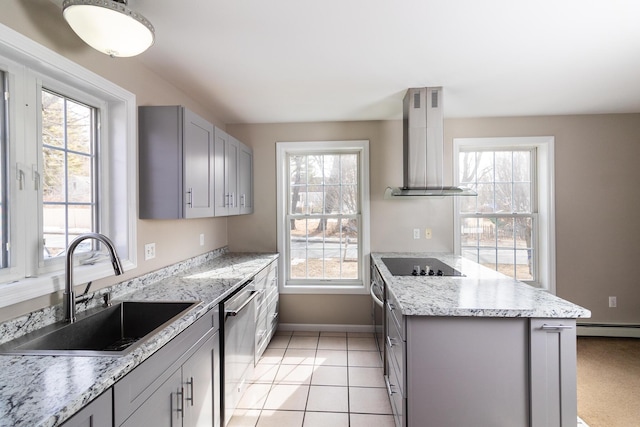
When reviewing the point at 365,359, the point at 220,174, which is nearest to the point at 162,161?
the point at 220,174

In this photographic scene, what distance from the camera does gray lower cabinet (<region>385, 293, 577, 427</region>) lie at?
4.70ft

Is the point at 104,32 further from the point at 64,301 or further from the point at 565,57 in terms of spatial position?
the point at 565,57

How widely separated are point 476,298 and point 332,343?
183 cm

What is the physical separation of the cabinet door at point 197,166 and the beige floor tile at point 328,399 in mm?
1623

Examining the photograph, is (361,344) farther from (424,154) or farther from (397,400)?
(424,154)

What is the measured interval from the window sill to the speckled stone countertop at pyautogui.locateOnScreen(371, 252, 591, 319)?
1.64 meters

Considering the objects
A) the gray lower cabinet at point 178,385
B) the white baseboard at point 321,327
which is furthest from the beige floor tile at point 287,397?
the white baseboard at point 321,327

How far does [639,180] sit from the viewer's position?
10.2ft

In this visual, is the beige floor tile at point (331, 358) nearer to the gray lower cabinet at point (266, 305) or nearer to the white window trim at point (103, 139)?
the gray lower cabinet at point (266, 305)

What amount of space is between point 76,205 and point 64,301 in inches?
23.0

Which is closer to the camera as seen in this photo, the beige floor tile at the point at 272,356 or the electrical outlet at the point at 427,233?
the beige floor tile at the point at 272,356

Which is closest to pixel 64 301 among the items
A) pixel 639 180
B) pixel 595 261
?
pixel 595 261

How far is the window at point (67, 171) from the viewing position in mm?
1476

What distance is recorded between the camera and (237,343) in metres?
1.98
